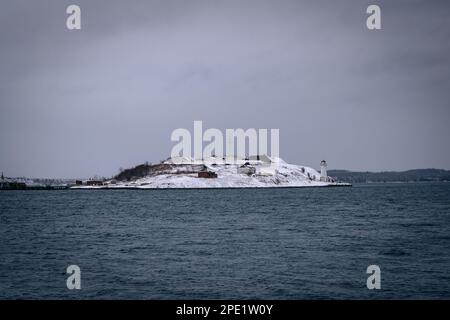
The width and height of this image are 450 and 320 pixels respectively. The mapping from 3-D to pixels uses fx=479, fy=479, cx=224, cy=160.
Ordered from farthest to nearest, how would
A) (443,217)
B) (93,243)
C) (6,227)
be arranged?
(443,217)
(6,227)
(93,243)

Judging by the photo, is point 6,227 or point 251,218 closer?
point 6,227

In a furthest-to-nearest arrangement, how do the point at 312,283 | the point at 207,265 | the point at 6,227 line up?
the point at 6,227
the point at 207,265
the point at 312,283

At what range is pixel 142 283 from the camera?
2848cm

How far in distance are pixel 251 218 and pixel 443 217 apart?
92.9 ft
